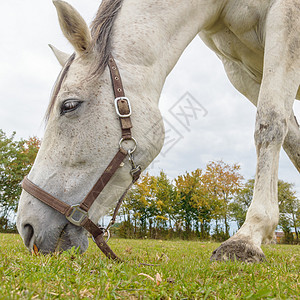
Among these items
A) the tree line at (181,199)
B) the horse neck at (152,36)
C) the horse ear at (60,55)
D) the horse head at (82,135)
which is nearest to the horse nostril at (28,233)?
the horse head at (82,135)

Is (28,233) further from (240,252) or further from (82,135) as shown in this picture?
(240,252)

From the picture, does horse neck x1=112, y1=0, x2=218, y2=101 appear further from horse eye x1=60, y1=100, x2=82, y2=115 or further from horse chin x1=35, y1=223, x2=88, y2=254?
horse chin x1=35, y1=223, x2=88, y2=254

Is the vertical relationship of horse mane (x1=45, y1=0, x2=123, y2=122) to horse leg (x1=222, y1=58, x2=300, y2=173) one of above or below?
below

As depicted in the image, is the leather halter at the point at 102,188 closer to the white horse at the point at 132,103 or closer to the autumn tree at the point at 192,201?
the white horse at the point at 132,103

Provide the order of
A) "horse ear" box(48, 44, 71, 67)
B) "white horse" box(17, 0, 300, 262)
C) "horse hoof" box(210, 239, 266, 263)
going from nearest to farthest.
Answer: "horse hoof" box(210, 239, 266, 263)
"white horse" box(17, 0, 300, 262)
"horse ear" box(48, 44, 71, 67)

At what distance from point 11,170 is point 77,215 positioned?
2455 centimetres

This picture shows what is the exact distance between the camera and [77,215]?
7.30ft

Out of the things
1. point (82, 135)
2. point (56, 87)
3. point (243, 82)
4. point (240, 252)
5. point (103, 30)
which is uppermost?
point (243, 82)

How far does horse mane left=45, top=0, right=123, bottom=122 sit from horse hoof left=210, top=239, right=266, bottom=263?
193 centimetres

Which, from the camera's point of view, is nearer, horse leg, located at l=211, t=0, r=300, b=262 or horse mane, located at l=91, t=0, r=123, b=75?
horse leg, located at l=211, t=0, r=300, b=262

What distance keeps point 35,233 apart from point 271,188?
7.10 ft

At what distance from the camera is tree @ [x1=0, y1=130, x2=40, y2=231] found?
22641 mm

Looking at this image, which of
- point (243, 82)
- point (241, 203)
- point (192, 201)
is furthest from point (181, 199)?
Result: point (243, 82)

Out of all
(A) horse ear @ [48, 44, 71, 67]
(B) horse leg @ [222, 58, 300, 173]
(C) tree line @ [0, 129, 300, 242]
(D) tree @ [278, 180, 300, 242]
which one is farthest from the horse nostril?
(D) tree @ [278, 180, 300, 242]
